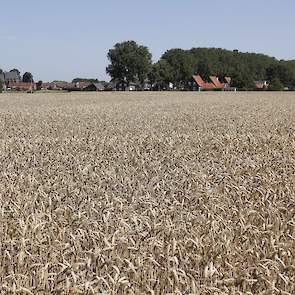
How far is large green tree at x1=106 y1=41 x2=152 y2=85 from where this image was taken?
135500 millimetres

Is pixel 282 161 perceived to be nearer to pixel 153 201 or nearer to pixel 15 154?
pixel 153 201

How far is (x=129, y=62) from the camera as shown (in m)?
136

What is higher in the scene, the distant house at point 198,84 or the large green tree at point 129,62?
the large green tree at point 129,62

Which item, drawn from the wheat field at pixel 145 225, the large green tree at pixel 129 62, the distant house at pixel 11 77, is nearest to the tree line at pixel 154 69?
the large green tree at pixel 129 62

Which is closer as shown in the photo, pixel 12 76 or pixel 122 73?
pixel 122 73

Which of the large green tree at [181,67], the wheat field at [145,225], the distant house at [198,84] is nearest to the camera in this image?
the wheat field at [145,225]

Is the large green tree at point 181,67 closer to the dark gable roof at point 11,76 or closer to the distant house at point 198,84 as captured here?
the distant house at point 198,84

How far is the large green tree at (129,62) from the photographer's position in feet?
445

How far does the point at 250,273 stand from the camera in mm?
4004

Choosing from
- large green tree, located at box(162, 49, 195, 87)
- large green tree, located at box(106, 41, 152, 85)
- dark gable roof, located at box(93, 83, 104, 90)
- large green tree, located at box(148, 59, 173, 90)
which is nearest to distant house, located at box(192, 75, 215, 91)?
large green tree, located at box(162, 49, 195, 87)

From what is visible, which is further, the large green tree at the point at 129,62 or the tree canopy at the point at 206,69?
the tree canopy at the point at 206,69

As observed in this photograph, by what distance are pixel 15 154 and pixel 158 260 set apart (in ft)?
21.9

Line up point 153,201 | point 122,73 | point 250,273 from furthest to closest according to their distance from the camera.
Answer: point 122,73, point 153,201, point 250,273

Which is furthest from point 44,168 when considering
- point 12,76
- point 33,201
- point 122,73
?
point 12,76
